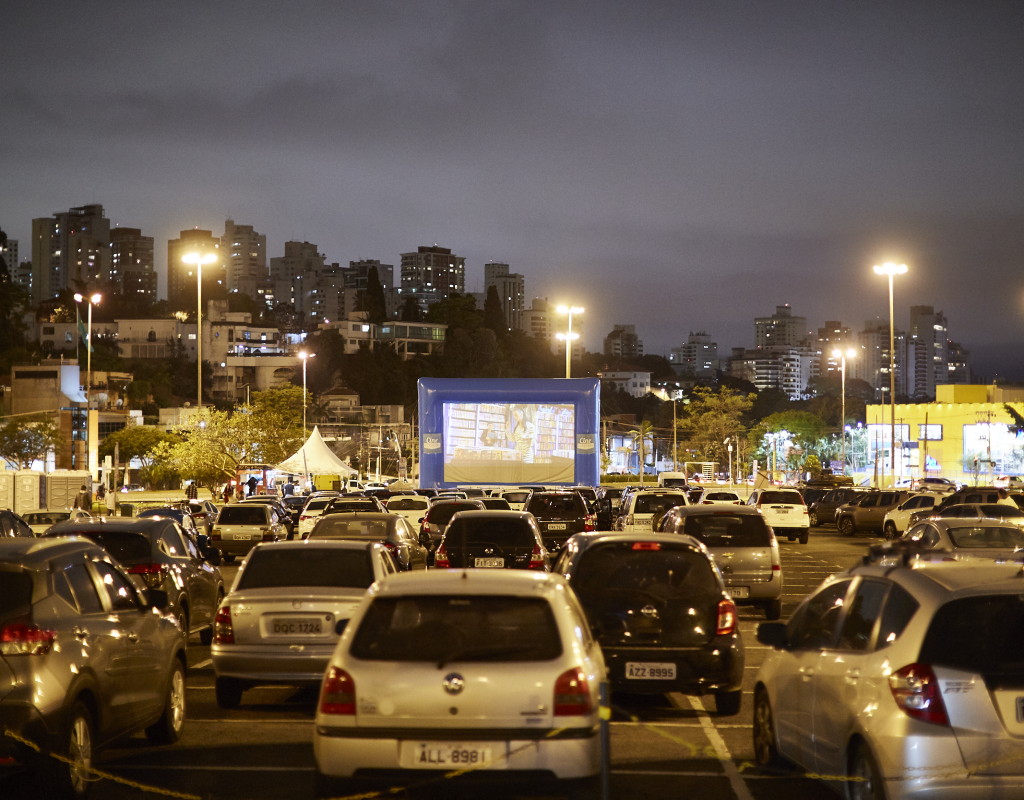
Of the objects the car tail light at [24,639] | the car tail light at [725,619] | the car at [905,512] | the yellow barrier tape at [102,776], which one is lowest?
the car at [905,512]

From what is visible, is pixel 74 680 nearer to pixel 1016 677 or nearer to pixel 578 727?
pixel 578 727

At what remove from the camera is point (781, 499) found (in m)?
37.4

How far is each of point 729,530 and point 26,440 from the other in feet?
199

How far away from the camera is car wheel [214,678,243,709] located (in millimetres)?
10461

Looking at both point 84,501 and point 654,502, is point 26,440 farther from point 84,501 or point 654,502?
point 654,502

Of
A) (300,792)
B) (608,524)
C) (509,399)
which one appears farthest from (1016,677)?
(509,399)

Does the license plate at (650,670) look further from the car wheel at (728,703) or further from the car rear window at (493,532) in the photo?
the car rear window at (493,532)

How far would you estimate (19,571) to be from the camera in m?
7.30

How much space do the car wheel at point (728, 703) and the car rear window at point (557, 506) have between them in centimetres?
1809

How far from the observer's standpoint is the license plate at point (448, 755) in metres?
6.13

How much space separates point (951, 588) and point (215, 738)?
5972mm

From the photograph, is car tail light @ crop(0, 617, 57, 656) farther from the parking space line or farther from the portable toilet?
the portable toilet

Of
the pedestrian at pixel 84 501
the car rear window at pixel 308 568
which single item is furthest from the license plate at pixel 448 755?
the pedestrian at pixel 84 501

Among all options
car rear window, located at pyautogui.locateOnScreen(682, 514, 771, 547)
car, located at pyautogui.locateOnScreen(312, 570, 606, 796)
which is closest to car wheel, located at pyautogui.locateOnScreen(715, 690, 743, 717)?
car, located at pyautogui.locateOnScreen(312, 570, 606, 796)
